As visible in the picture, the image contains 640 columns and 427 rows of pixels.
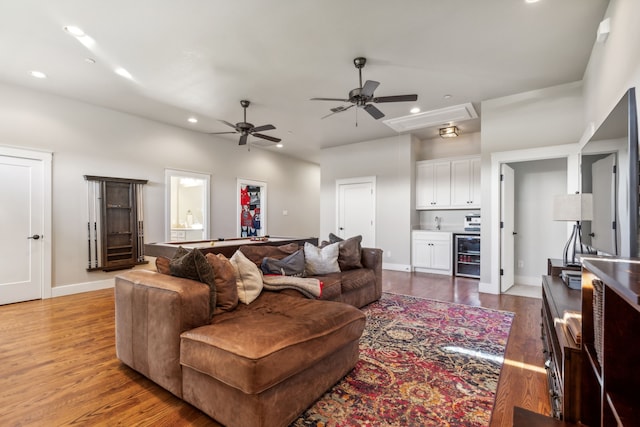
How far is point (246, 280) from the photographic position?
8.16 feet

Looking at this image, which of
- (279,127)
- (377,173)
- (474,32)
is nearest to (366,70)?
(474,32)

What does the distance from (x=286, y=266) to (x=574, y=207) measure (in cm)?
276

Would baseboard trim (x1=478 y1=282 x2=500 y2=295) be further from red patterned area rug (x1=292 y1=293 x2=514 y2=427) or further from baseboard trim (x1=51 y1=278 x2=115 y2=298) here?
baseboard trim (x1=51 y1=278 x2=115 y2=298)

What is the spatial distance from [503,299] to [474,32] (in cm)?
342

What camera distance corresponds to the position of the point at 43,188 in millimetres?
4430

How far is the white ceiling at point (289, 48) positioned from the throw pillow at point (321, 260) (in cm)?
223

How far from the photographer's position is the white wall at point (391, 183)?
6480mm

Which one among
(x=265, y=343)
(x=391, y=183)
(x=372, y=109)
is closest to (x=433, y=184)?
(x=391, y=183)

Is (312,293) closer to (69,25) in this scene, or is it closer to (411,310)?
(411,310)

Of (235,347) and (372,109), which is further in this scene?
(372,109)

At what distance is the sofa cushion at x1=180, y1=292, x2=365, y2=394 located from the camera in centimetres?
146

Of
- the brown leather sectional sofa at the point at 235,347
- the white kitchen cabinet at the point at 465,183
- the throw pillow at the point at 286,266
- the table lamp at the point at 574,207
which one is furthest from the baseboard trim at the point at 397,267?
the brown leather sectional sofa at the point at 235,347

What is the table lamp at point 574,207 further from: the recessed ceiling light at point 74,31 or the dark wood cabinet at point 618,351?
the recessed ceiling light at point 74,31

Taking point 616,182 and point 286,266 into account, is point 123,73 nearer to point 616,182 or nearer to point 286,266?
point 286,266
